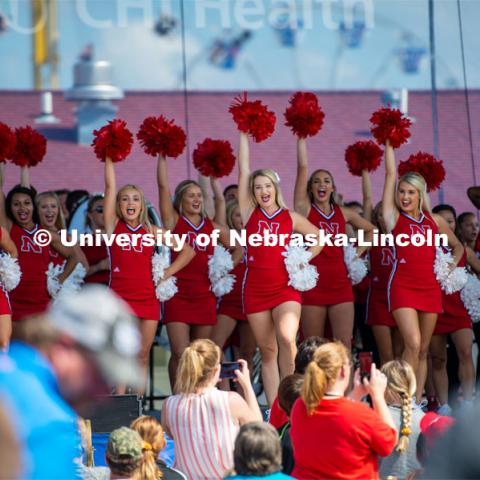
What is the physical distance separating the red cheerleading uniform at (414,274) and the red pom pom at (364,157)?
672 millimetres

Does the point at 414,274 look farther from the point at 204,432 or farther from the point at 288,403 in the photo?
the point at 204,432

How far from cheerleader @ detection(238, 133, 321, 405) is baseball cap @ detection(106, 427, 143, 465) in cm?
278

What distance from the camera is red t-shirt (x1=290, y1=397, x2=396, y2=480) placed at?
11.0 feet

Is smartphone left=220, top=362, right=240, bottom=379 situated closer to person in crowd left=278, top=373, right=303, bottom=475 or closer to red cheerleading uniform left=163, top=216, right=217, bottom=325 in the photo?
person in crowd left=278, top=373, right=303, bottom=475

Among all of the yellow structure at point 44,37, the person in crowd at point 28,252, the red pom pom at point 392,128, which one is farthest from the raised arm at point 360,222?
the yellow structure at point 44,37

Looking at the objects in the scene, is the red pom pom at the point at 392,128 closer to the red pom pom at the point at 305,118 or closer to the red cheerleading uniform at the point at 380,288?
the red pom pom at the point at 305,118

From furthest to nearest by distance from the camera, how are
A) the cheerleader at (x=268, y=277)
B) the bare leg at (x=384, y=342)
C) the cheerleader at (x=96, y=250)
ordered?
1. the cheerleader at (x=96, y=250)
2. the bare leg at (x=384, y=342)
3. the cheerleader at (x=268, y=277)

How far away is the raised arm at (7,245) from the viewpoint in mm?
6234

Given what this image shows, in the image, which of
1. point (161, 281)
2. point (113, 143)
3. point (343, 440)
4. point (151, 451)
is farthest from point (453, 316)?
point (151, 451)

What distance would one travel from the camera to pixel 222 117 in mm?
8125

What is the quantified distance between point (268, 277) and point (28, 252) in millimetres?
1604

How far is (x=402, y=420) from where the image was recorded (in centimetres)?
370

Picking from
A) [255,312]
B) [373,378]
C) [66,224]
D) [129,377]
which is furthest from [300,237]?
[129,377]

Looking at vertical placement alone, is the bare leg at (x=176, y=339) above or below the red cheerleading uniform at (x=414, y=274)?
below
